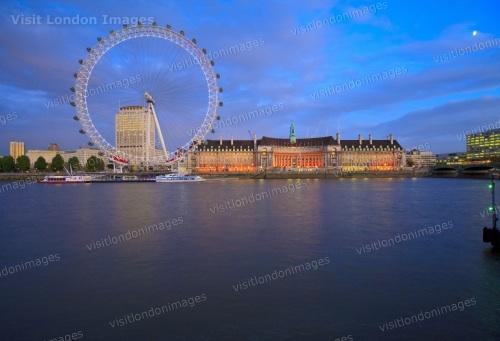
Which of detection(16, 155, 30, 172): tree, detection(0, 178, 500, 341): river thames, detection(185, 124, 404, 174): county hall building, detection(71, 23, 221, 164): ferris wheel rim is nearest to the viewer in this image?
detection(0, 178, 500, 341): river thames

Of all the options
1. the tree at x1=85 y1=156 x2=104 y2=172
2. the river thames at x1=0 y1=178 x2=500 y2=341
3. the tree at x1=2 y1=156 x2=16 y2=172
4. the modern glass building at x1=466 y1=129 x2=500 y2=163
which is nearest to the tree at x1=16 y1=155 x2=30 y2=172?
the tree at x1=2 y1=156 x2=16 y2=172

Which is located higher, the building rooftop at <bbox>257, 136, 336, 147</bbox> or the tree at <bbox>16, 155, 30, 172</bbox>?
the building rooftop at <bbox>257, 136, 336, 147</bbox>

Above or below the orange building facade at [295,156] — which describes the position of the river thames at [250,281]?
below

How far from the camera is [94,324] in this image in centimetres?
851

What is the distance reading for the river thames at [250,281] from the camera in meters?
8.34

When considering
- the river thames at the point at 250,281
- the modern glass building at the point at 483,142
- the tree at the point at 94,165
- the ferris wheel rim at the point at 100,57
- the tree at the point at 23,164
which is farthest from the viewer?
the modern glass building at the point at 483,142

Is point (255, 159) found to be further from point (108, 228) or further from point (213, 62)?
point (108, 228)

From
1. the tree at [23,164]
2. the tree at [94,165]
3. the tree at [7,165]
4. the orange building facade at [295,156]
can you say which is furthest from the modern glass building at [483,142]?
the tree at [7,165]

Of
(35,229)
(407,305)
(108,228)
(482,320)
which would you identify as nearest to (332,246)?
(407,305)

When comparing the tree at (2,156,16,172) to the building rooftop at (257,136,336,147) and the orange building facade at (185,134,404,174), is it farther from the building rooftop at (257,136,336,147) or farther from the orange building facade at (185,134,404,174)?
the building rooftop at (257,136,336,147)

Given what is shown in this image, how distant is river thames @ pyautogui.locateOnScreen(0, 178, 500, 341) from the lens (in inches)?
328

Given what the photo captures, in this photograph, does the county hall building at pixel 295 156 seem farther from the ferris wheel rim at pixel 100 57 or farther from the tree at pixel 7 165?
the ferris wheel rim at pixel 100 57

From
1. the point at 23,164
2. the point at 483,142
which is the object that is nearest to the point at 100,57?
the point at 23,164

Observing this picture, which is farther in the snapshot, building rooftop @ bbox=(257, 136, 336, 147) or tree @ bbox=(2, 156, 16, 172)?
building rooftop @ bbox=(257, 136, 336, 147)
